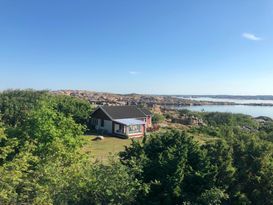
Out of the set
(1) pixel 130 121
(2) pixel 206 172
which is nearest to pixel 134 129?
(1) pixel 130 121

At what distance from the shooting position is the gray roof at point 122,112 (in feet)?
141

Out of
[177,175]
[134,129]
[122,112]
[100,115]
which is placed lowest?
[134,129]

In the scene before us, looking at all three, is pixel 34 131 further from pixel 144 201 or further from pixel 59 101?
pixel 59 101

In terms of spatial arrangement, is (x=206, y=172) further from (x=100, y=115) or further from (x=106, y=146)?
(x=100, y=115)

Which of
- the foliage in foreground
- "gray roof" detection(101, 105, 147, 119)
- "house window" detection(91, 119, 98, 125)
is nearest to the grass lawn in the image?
"gray roof" detection(101, 105, 147, 119)

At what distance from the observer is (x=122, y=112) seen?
146ft

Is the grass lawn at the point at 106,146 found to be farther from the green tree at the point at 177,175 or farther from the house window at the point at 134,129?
the green tree at the point at 177,175

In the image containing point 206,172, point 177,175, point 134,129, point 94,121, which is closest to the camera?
point 177,175

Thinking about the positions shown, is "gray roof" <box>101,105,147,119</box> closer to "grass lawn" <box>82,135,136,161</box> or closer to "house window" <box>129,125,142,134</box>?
"house window" <box>129,125,142,134</box>

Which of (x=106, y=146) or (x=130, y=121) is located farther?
(x=130, y=121)

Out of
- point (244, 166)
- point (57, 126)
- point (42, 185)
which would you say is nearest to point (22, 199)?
point (42, 185)

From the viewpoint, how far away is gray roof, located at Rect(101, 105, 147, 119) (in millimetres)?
43009

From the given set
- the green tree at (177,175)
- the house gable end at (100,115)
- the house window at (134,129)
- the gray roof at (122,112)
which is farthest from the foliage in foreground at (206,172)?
the gray roof at (122,112)

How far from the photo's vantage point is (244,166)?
721 inches
